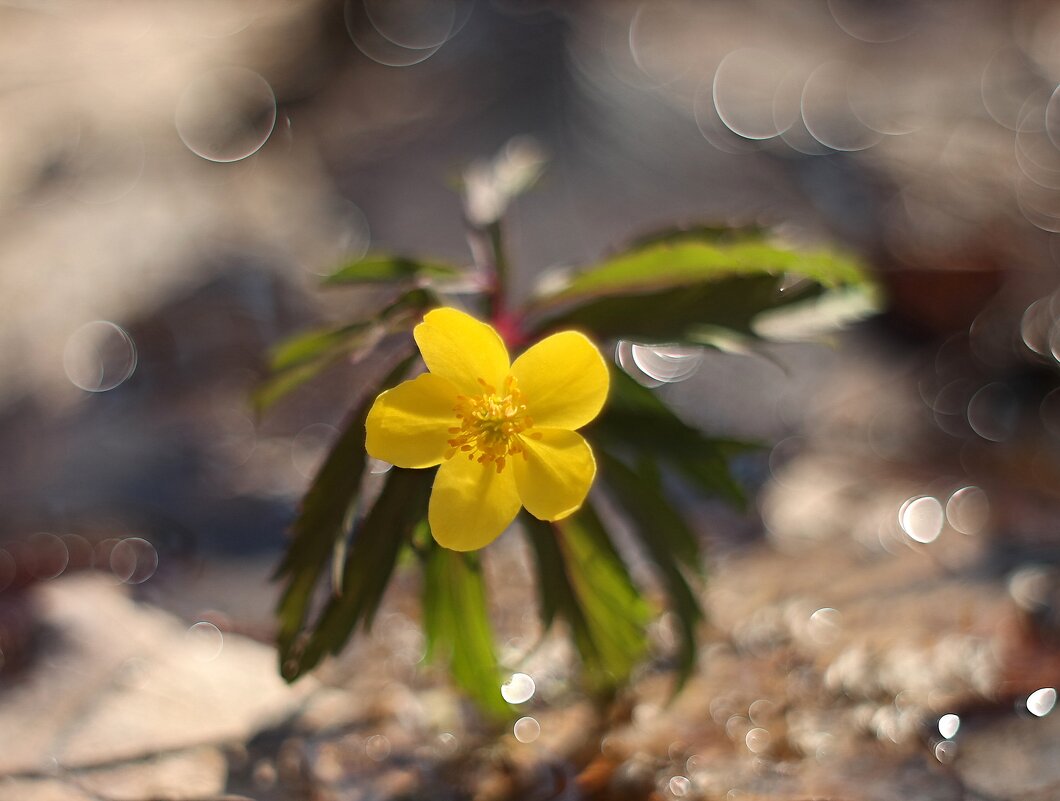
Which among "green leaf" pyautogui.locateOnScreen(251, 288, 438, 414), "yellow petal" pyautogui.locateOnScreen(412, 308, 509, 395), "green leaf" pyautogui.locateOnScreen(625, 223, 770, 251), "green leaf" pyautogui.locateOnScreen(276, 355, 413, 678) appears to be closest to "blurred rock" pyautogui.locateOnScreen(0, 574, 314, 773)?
"green leaf" pyautogui.locateOnScreen(276, 355, 413, 678)

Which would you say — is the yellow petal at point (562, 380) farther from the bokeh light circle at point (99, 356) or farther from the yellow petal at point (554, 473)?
the bokeh light circle at point (99, 356)

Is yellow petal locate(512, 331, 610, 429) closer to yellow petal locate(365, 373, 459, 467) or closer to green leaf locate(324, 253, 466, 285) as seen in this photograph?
yellow petal locate(365, 373, 459, 467)

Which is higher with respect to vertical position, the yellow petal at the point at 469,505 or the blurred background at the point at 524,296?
the yellow petal at the point at 469,505

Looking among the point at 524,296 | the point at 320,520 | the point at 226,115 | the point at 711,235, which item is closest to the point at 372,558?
the point at 320,520

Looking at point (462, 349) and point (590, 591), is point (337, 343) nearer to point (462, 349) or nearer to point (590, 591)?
point (462, 349)

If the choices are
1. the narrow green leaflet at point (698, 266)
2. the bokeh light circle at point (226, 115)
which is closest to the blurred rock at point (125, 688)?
the narrow green leaflet at point (698, 266)

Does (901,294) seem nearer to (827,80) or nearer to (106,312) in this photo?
(827,80)

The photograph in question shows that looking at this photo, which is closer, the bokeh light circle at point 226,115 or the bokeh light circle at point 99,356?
the bokeh light circle at point 99,356
